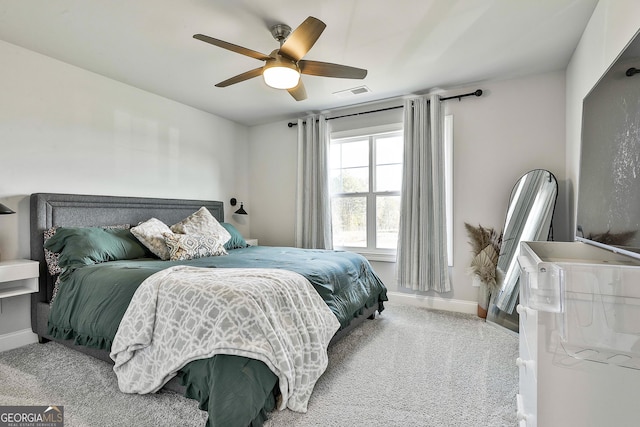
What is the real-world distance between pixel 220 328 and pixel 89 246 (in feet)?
5.55

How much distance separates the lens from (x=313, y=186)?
13.8ft

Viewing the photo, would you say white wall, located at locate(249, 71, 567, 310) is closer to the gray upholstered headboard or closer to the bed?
the bed

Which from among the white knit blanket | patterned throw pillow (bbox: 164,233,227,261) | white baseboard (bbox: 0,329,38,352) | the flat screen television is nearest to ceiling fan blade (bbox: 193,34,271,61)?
the white knit blanket

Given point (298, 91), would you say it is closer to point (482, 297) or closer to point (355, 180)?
point (355, 180)

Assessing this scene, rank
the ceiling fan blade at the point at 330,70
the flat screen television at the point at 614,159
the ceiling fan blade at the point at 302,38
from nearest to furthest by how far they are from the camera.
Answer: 1. the flat screen television at the point at 614,159
2. the ceiling fan blade at the point at 302,38
3. the ceiling fan blade at the point at 330,70

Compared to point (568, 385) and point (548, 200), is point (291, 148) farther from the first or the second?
point (568, 385)

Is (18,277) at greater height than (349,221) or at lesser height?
lesser

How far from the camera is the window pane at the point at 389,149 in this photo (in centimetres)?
386

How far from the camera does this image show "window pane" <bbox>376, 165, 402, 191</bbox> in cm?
387

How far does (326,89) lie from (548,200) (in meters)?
2.47

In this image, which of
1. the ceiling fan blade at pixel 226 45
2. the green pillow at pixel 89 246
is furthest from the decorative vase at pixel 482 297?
the green pillow at pixel 89 246

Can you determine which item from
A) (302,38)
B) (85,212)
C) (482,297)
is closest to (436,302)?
(482,297)

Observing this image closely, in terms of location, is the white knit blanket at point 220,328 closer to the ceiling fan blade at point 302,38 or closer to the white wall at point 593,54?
the ceiling fan blade at point 302,38

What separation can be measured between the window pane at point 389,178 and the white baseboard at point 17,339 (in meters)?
3.70
